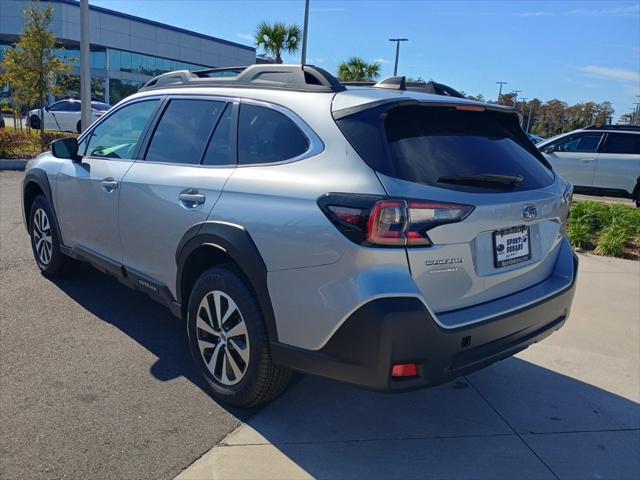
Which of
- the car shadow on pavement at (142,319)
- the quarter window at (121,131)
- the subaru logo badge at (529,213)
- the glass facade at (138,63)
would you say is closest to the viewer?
the subaru logo badge at (529,213)

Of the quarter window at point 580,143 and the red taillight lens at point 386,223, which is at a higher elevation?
the quarter window at point 580,143

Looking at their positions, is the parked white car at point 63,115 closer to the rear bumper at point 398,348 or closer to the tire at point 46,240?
the tire at point 46,240

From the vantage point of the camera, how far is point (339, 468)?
279 centimetres

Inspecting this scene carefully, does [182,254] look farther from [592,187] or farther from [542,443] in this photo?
[592,187]

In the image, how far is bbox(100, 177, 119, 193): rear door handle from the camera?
405cm

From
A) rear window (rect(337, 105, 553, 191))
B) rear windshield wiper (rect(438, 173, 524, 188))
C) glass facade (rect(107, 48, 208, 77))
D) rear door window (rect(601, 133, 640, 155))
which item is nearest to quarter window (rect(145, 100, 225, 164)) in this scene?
rear window (rect(337, 105, 553, 191))

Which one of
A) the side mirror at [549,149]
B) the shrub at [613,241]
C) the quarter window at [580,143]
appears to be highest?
the quarter window at [580,143]

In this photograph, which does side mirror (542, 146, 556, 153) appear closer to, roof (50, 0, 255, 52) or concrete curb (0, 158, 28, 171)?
concrete curb (0, 158, 28, 171)

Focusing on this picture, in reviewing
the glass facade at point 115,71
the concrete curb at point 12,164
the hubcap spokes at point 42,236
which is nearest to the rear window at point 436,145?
the hubcap spokes at point 42,236

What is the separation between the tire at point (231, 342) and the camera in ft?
9.71

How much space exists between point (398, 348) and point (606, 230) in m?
6.36

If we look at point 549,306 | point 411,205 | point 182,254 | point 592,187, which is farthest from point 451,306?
point 592,187

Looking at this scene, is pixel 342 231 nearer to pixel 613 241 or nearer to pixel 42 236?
pixel 42 236

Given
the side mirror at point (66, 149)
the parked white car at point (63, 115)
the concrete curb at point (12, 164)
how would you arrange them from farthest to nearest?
the parked white car at point (63, 115), the concrete curb at point (12, 164), the side mirror at point (66, 149)
